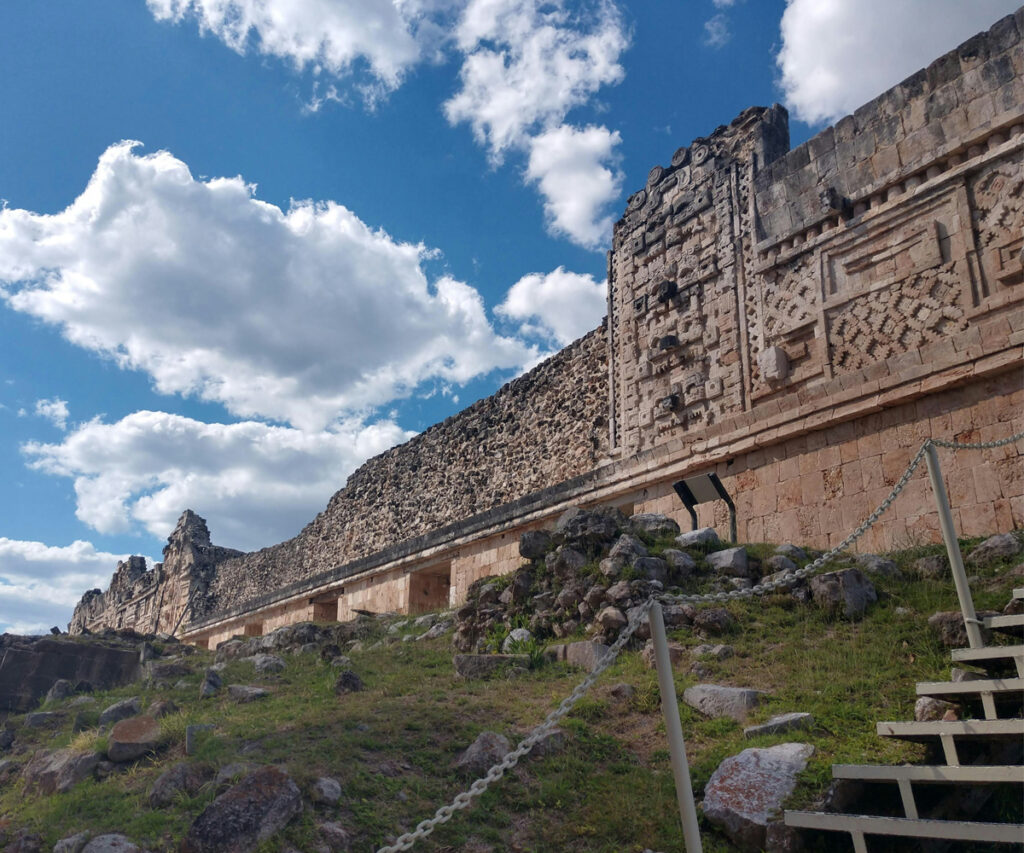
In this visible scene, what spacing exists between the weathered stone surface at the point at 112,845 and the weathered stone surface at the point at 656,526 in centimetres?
563

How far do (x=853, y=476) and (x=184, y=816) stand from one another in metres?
7.41

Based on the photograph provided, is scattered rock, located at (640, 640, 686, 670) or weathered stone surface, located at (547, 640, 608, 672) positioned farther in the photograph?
weathered stone surface, located at (547, 640, 608, 672)

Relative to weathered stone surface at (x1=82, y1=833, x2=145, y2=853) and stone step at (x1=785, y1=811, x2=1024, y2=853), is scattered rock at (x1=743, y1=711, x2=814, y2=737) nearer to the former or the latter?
stone step at (x1=785, y1=811, x2=1024, y2=853)

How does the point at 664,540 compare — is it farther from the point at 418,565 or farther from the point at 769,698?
the point at 418,565

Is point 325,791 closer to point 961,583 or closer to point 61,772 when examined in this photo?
point 61,772

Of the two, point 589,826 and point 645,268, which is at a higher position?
point 645,268

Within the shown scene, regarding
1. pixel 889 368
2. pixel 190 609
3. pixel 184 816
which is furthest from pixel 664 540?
pixel 190 609

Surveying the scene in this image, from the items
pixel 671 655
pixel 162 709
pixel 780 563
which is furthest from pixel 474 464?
pixel 671 655

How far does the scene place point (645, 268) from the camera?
45.6 feet

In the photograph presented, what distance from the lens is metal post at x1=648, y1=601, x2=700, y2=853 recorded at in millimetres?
3213

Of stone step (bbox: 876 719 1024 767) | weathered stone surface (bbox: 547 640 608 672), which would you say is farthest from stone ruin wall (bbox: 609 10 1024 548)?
stone step (bbox: 876 719 1024 767)

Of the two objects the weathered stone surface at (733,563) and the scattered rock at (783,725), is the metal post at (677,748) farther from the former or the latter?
the weathered stone surface at (733,563)

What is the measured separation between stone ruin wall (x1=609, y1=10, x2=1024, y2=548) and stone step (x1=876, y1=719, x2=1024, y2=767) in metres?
4.56

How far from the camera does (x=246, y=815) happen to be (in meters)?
4.06
